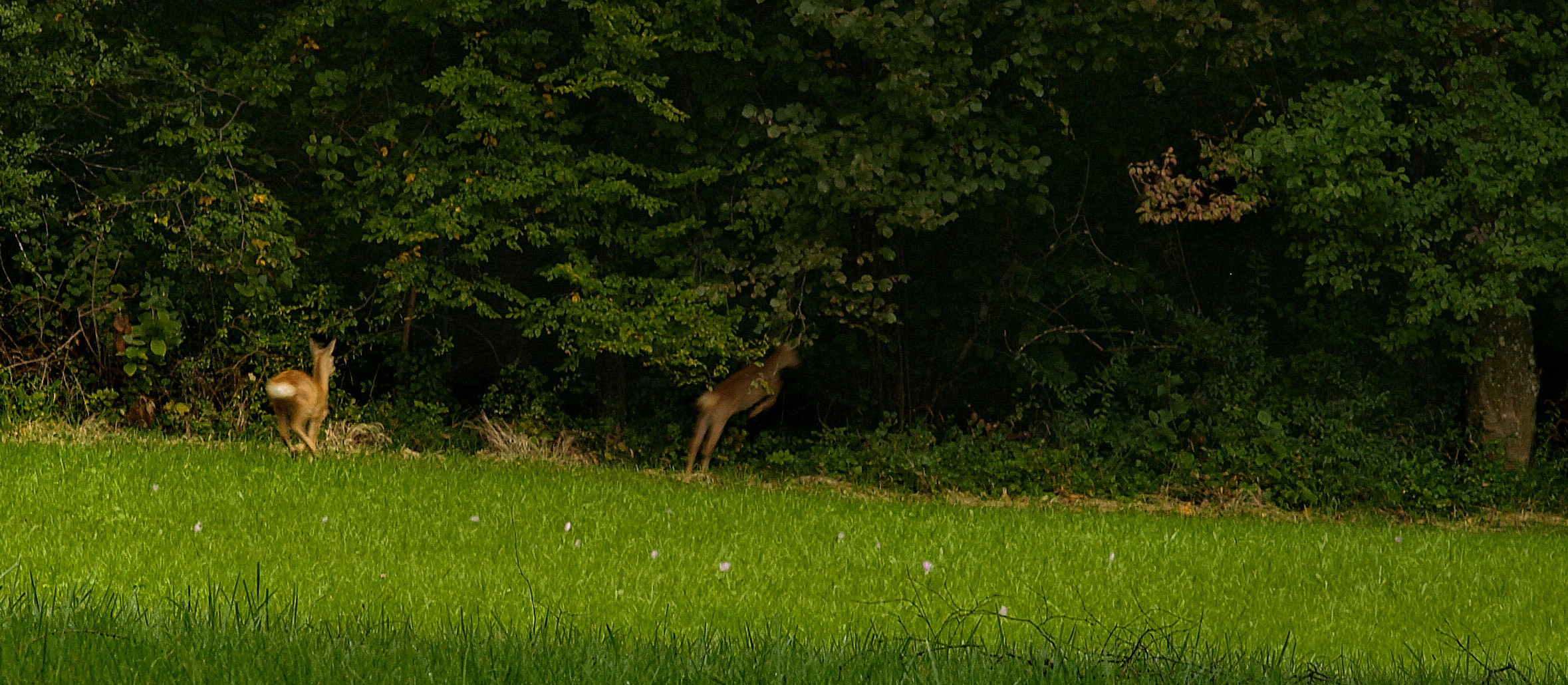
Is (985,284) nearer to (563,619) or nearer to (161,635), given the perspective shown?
(563,619)

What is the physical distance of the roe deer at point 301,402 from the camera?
1103 centimetres

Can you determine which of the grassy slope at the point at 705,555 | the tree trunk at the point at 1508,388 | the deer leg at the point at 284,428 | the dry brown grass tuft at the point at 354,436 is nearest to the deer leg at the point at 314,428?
the deer leg at the point at 284,428

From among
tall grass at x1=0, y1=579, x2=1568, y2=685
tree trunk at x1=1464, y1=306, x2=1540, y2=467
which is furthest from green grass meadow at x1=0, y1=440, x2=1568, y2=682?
tree trunk at x1=1464, y1=306, x2=1540, y2=467

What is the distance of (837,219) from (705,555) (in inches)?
204

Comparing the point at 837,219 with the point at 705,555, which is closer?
the point at 705,555

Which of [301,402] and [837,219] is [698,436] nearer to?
[837,219]

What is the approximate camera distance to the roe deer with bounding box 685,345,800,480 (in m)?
13.3

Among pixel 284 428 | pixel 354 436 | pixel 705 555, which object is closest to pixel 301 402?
pixel 284 428

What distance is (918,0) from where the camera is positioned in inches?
468

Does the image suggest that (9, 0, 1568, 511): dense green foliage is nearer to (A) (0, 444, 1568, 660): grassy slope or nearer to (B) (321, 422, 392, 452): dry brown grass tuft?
(B) (321, 422, 392, 452): dry brown grass tuft

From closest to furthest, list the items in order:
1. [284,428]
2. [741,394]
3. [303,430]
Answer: [303,430], [284,428], [741,394]

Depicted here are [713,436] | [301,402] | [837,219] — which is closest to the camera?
[301,402]

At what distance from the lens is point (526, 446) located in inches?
550

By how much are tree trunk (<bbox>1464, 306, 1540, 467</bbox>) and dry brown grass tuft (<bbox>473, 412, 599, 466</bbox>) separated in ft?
26.2
